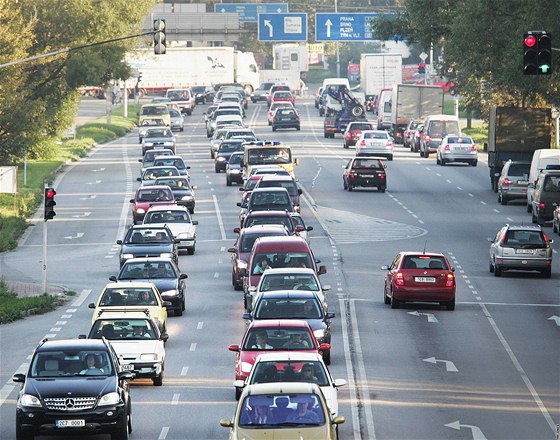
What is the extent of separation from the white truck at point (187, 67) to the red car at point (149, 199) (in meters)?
82.6

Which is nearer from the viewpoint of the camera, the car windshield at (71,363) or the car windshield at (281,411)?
the car windshield at (281,411)

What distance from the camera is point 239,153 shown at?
71812 millimetres

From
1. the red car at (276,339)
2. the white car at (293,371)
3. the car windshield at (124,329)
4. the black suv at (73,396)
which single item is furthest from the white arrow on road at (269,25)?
the white car at (293,371)

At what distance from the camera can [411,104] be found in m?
105

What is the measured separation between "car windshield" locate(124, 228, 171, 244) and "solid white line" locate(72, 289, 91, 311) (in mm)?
2893

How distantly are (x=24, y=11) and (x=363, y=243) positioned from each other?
3642 cm

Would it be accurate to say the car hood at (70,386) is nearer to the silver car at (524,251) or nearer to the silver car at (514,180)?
the silver car at (524,251)

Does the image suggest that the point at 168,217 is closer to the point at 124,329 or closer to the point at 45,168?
the point at 124,329

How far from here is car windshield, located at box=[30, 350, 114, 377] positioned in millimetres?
23219

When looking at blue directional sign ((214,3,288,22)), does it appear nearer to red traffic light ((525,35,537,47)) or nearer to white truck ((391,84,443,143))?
white truck ((391,84,443,143))

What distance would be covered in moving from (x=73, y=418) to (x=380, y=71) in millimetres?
113384

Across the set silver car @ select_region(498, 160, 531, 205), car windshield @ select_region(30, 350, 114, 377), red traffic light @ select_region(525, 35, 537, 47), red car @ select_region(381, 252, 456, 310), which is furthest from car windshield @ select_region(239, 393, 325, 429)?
silver car @ select_region(498, 160, 531, 205)

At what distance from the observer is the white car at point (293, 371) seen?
22641 millimetres

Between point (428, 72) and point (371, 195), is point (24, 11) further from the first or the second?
point (428, 72)
